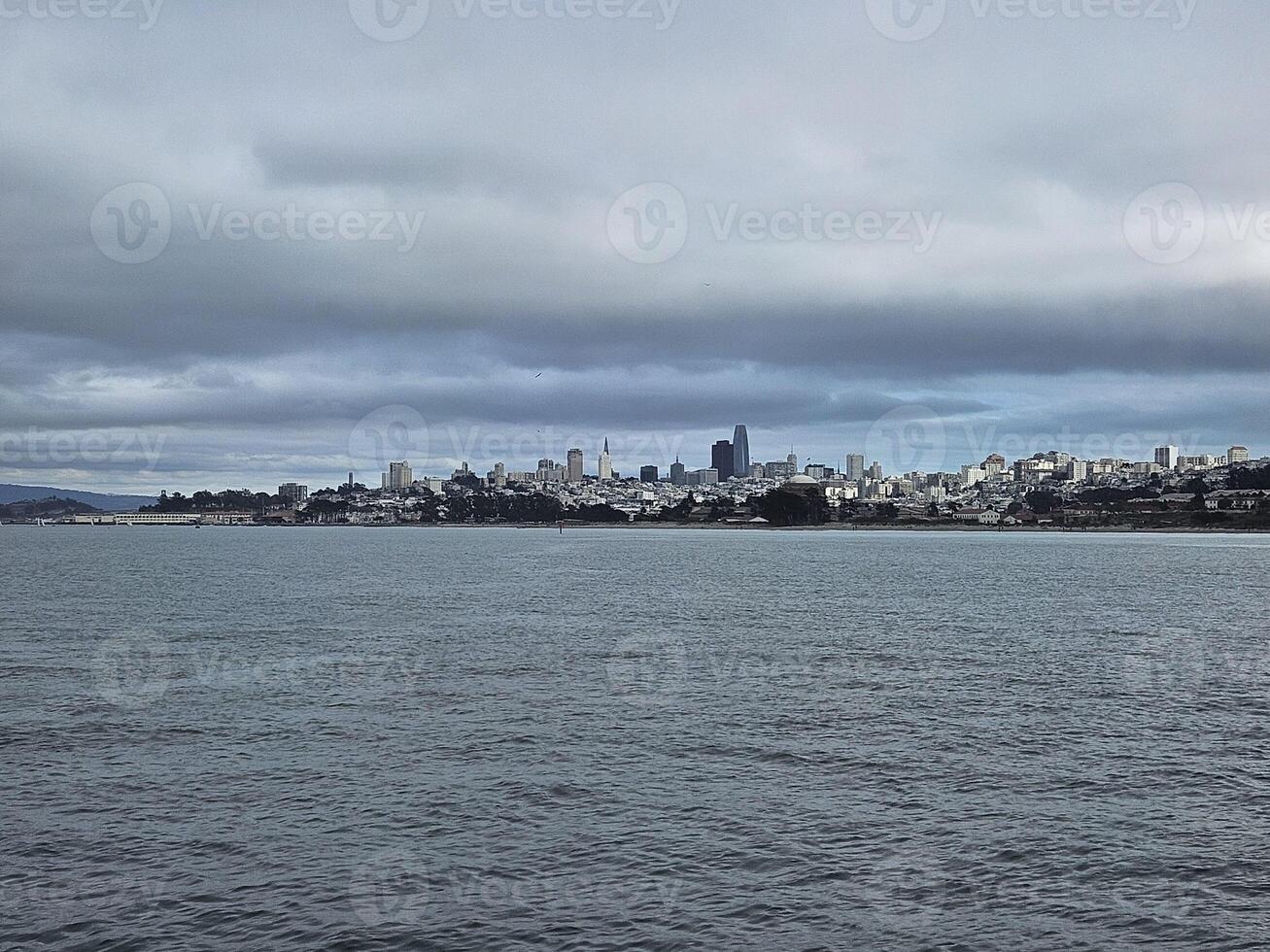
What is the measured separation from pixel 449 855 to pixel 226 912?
3723mm

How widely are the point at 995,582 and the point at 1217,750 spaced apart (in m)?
65.4

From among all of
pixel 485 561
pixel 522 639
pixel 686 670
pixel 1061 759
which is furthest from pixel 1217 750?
pixel 485 561

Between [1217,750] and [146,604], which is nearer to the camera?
[1217,750]

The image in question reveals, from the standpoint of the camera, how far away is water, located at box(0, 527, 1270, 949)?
16.0 m

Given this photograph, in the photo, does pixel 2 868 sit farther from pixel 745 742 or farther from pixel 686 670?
pixel 686 670

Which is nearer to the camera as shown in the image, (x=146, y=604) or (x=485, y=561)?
(x=146, y=604)

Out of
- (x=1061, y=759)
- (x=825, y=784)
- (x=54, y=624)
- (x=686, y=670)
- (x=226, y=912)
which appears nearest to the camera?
(x=226, y=912)

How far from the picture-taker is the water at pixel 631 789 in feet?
52.5

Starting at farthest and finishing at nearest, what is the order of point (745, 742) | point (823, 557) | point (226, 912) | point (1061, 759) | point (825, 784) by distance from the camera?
point (823, 557), point (745, 742), point (1061, 759), point (825, 784), point (226, 912)

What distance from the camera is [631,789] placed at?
22.5 metres

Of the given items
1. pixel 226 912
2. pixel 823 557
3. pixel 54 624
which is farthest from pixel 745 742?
pixel 823 557

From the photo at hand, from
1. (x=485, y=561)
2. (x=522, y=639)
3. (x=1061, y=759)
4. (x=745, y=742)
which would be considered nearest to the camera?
(x=1061, y=759)

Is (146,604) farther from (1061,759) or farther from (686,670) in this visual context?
(1061,759)

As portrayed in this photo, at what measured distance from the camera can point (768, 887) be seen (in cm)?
1708
